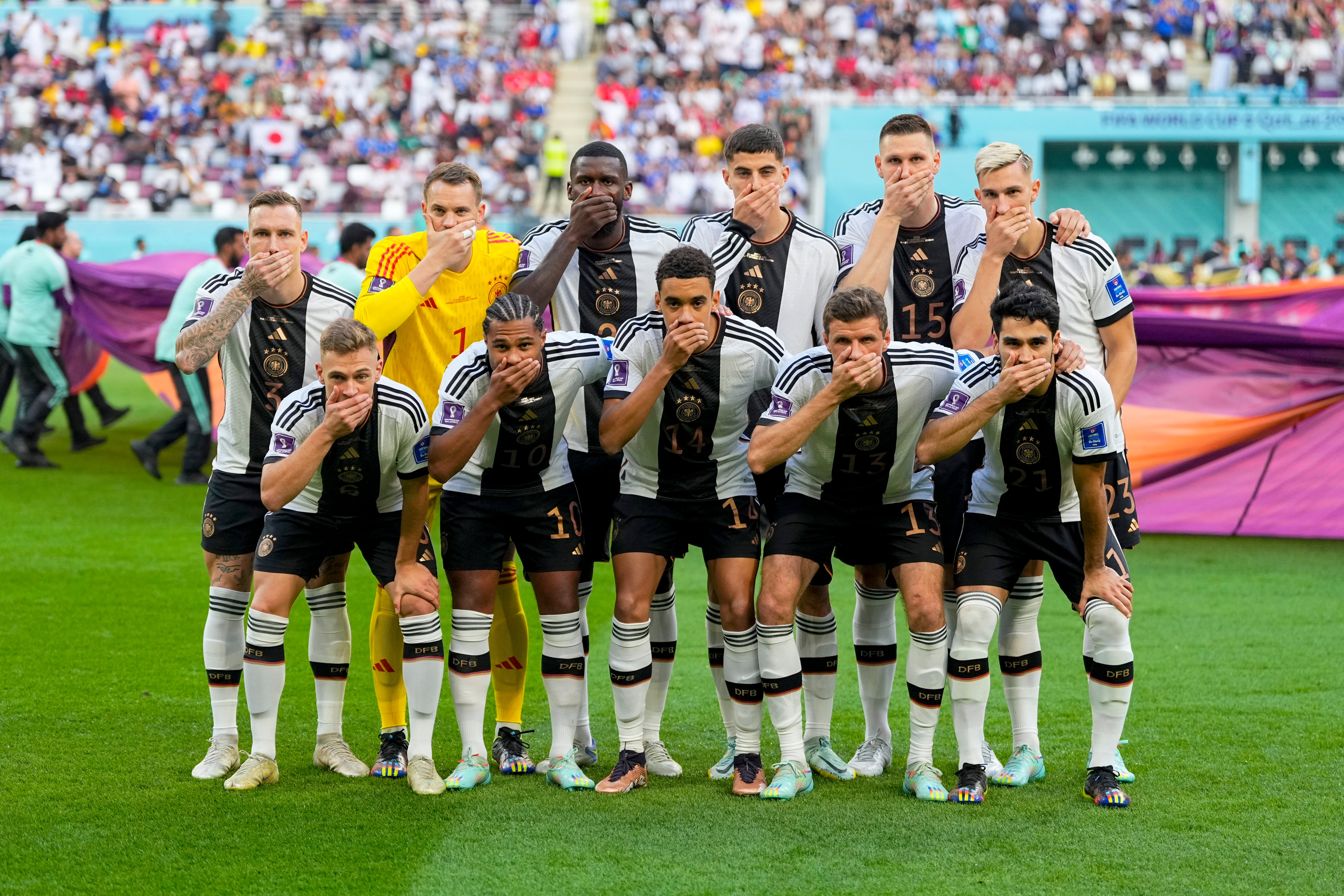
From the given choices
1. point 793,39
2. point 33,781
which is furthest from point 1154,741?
point 793,39

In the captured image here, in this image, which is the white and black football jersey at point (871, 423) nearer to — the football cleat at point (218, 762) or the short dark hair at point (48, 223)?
the football cleat at point (218, 762)

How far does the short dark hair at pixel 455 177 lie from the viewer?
5059 mm

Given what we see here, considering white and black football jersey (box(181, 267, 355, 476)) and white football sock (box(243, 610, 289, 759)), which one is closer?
white football sock (box(243, 610, 289, 759))

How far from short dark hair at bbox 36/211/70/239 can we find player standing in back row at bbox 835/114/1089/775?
9485mm

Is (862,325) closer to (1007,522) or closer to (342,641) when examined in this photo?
(1007,522)

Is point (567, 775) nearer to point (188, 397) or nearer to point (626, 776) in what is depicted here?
point (626, 776)

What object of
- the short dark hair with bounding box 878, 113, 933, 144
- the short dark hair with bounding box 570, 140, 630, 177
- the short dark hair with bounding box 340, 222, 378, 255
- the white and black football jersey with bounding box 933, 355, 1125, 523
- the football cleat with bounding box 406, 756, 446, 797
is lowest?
the football cleat with bounding box 406, 756, 446, 797

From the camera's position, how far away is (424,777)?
475cm

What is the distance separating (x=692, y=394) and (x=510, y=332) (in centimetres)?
69

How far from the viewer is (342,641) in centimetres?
505

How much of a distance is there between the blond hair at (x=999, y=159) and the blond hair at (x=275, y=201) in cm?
247

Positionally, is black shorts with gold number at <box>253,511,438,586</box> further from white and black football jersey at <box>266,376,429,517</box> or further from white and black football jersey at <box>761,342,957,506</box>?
white and black football jersey at <box>761,342,957,506</box>

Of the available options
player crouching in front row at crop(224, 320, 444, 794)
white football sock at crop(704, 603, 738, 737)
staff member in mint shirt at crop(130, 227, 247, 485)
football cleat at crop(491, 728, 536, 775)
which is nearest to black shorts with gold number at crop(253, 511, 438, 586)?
player crouching in front row at crop(224, 320, 444, 794)

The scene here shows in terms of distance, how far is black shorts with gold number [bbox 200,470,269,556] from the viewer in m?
5.05
